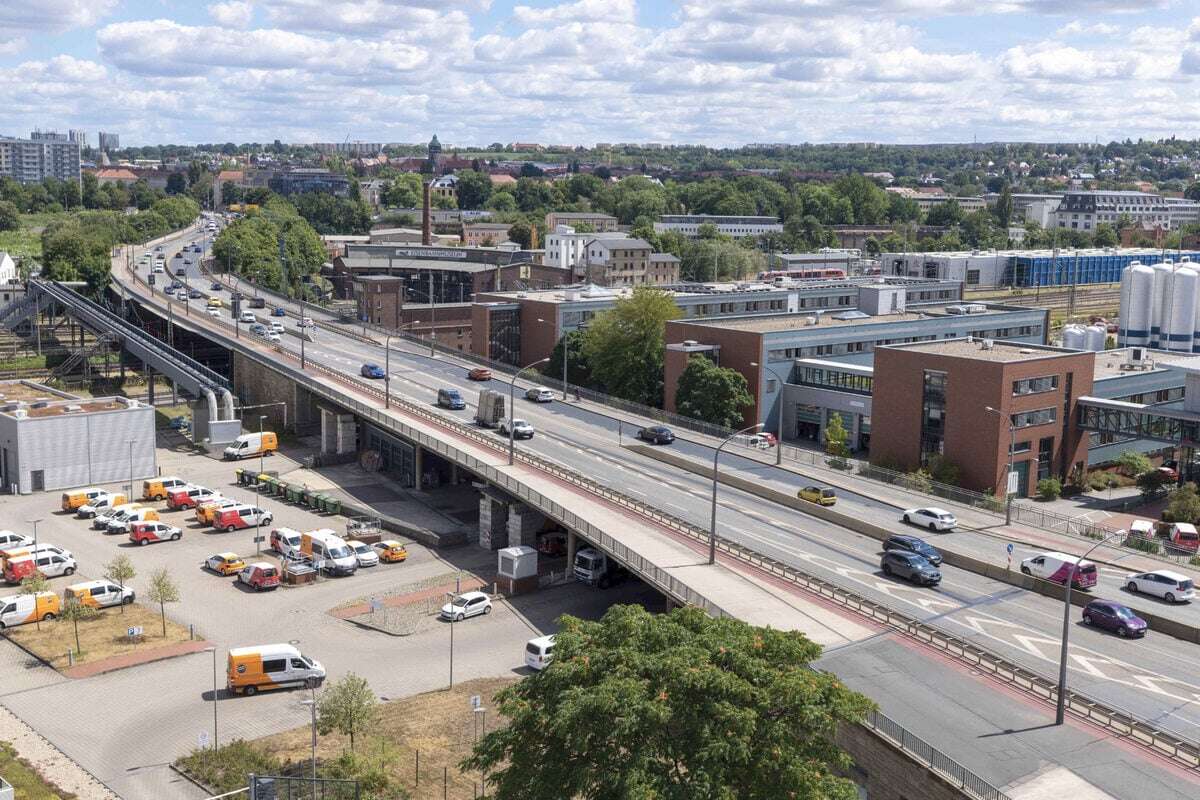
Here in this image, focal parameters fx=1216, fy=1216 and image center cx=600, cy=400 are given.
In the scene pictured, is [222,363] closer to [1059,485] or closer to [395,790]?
[1059,485]

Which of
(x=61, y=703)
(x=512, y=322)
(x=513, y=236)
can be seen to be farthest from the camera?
(x=513, y=236)

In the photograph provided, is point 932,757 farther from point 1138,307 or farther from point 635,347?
point 1138,307

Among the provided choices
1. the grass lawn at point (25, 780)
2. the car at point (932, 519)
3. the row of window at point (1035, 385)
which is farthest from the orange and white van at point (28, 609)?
the row of window at point (1035, 385)

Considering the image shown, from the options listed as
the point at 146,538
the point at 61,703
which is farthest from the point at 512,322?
the point at 61,703

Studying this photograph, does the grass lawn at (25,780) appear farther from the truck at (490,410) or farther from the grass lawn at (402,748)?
the truck at (490,410)

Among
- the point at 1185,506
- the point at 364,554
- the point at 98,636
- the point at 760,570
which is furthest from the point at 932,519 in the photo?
the point at 98,636

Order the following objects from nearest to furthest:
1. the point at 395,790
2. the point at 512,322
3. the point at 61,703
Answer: the point at 395,790, the point at 61,703, the point at 512,322
